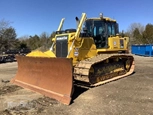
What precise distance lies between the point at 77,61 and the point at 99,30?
77.8 inches

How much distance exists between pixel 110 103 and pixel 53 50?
4.38 metres

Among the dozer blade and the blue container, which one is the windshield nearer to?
the dozer blade

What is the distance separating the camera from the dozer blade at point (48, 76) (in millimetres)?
6457

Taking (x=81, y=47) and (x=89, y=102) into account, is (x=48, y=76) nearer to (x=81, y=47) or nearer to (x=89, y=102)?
(x=89, y=102)

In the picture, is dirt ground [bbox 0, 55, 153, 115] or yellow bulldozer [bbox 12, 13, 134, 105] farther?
yellow bulldozer [bbox 12, 13, 134, 105]

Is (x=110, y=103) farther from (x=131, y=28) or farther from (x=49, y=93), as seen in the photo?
(x=131, y=28)

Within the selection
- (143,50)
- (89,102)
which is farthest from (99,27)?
(143,50)

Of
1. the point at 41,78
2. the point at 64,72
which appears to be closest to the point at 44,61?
the point at 41,78

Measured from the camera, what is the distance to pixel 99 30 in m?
9.62

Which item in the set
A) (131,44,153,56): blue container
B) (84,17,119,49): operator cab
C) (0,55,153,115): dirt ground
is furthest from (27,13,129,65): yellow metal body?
(131,44,153,56): blue container

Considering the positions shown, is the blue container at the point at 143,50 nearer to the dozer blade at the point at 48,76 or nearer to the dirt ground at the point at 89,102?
the dirt ground at the point at 89,102

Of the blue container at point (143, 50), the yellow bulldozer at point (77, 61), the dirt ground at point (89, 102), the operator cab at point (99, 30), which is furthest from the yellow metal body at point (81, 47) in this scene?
the blue container at point (143, 50)

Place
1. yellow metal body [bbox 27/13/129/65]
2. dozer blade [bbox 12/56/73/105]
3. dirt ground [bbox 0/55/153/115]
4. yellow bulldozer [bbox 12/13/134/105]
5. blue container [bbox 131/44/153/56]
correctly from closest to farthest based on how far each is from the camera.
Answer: dirt ground [bbox 0/55/153/115], dozer blade [bbox 12/56/73/105], yellow bulldozer [bbox 12/13/134/105], yellow metal body [bbox 27/13/129/65], blue container [bbox 131/44/153/56]

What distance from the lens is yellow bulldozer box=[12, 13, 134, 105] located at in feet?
22.1
